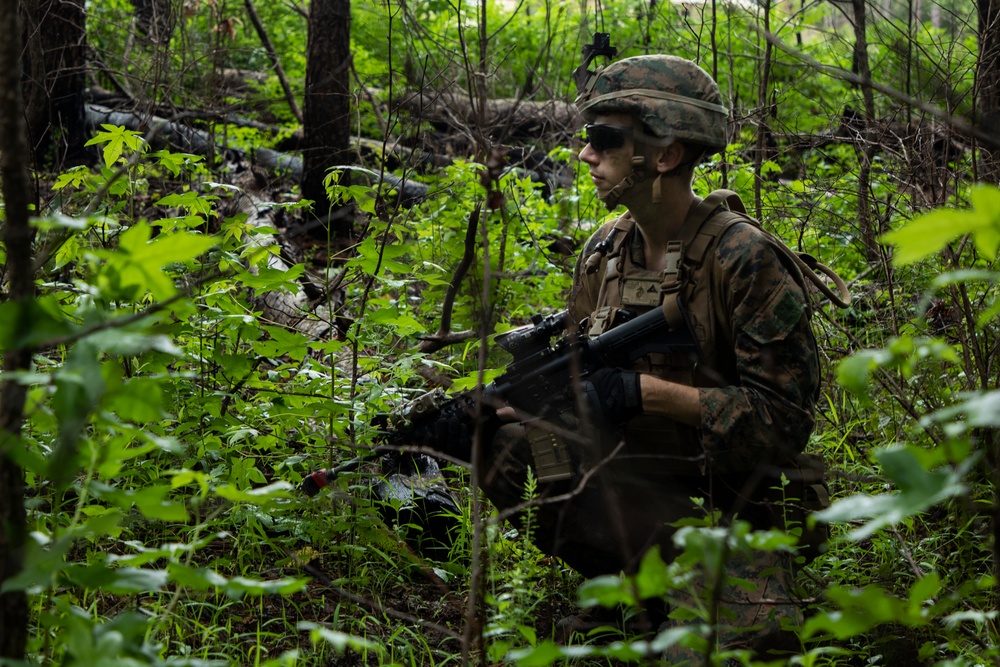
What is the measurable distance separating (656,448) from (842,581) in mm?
862

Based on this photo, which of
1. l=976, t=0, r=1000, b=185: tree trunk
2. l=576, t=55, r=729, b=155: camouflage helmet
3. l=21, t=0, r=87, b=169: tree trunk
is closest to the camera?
l=576, t=55, r=729, b=155: camouflage helmet

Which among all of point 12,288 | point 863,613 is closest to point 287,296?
point 12,288

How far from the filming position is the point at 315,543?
10.9 feet

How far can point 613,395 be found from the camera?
3.01 metres

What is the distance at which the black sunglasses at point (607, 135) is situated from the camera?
3.25m

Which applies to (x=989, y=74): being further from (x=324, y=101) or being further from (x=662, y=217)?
(x=324, y=101)

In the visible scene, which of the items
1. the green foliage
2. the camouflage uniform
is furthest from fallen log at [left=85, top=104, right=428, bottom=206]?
the camouflage uniform

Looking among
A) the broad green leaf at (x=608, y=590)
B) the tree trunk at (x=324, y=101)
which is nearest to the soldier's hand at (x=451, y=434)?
the broad green leaf at (x=608, y=590)

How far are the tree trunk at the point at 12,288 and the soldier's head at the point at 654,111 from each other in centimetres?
205

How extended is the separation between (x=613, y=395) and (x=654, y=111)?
971 mm

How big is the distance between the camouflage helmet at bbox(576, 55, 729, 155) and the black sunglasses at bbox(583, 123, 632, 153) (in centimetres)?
7

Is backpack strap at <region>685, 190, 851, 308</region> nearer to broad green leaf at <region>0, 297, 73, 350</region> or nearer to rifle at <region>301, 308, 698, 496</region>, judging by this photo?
rifle at <region>301, 308, 698, 496</region>

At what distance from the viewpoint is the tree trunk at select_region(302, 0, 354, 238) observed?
23.2 ft

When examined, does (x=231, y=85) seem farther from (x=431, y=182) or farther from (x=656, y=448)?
(x=656, y=448)
